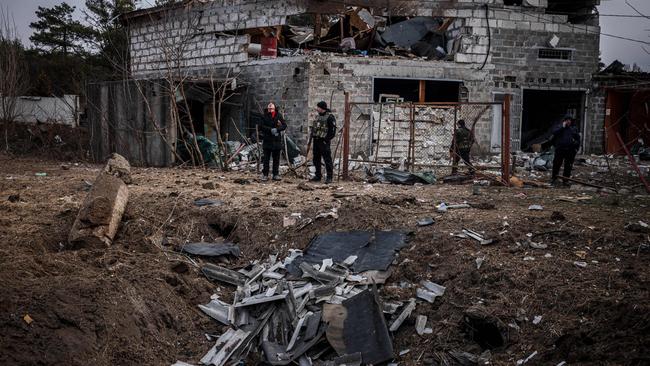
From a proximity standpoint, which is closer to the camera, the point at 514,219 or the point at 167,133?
the point at 514,219

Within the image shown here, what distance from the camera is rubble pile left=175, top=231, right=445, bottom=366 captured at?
16.3ft

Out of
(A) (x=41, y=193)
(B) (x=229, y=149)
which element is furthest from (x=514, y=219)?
(B) (x=229, y=149)

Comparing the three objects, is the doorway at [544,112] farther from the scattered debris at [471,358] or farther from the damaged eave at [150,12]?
the scattered debris at [471,358]

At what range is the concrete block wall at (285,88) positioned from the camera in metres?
15.0

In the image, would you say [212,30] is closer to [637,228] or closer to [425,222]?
[425,222]

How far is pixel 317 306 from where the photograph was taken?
5516mm

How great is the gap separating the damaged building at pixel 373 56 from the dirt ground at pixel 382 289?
23.7ft

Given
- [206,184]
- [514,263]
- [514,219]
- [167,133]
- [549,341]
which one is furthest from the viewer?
[167,133]

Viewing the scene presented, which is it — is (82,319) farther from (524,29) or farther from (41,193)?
(524,29)

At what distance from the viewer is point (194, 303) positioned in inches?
221

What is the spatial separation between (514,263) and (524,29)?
13080 mm

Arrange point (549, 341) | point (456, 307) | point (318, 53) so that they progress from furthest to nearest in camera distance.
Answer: point (318, 53) → point (456, 307) → point (549, 341)

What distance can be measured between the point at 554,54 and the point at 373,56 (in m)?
5.97

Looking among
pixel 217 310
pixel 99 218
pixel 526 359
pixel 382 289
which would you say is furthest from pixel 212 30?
Result: pixel 526 359
